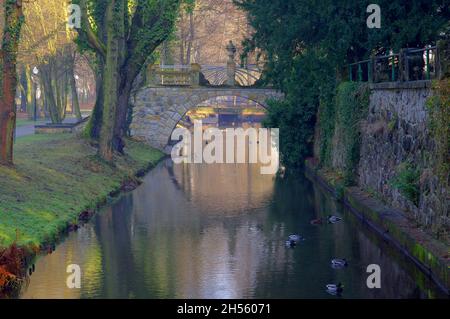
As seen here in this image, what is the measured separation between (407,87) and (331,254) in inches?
209

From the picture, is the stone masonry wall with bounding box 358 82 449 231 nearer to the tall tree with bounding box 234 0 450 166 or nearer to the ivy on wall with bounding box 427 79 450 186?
the ivy on wall with bounding box 427 79 450 186

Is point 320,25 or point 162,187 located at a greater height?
point 320,25

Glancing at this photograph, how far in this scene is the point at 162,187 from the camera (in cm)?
3722

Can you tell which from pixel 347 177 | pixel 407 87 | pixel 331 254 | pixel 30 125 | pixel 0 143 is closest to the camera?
pixel 331 254

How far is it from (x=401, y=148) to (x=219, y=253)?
21.0 ft

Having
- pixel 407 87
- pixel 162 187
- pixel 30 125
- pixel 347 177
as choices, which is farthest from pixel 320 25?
pixel 30 125

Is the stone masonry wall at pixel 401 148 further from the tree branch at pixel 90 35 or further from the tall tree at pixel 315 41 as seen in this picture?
the tree branch at pixel 90 35

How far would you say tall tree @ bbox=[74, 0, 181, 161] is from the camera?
3697cm

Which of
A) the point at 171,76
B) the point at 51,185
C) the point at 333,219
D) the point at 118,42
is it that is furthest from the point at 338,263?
the point at 171,76

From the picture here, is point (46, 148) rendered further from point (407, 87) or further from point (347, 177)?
→ point (407, 87)

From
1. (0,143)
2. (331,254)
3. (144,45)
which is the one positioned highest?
(144,45)

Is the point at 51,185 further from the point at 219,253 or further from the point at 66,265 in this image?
the point at 66,265
